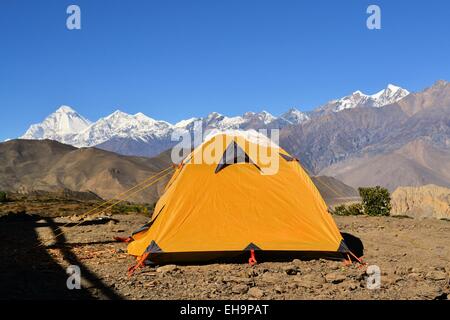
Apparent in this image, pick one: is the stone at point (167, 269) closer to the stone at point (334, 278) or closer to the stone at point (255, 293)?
the stone at point (255, 293)

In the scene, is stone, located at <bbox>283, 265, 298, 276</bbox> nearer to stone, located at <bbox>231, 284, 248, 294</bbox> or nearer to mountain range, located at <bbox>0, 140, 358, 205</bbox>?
stone, located at <bbox>231, 284, 248, 294</bbox>

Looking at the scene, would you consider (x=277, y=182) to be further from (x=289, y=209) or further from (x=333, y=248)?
(x=333, y=248)

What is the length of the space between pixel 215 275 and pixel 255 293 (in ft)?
5.89

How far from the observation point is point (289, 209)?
12.5m

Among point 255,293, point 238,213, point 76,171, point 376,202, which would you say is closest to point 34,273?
point 238,213

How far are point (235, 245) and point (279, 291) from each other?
273 cm

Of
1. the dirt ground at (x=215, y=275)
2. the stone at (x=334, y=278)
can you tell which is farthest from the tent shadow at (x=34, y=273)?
the stone at (x=334, y=278)

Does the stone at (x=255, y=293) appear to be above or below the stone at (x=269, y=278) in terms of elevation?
above

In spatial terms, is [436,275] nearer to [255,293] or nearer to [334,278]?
[334,278]

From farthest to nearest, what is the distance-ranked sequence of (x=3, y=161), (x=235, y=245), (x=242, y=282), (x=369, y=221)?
(x=3, y=161), (x=369, y=221), (x=235, y=245), (x=242, y=282)

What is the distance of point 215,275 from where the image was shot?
1068cm

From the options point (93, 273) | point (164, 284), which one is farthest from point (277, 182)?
point (93, 273)

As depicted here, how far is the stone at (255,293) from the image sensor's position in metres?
9.01

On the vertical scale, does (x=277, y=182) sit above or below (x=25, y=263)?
above
